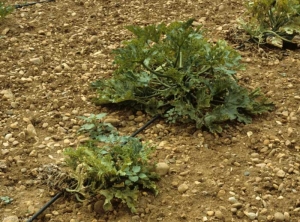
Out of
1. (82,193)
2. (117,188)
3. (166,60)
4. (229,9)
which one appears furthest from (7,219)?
(229,9)

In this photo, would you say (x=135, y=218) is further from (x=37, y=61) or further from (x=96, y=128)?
(x=37, y=61)

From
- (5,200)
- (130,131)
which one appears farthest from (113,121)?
(5,200)

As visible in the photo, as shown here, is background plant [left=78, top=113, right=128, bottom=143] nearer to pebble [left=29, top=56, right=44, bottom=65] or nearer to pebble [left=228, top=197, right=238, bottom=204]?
pebble [left=228, top=197, right=238, bottom=204]

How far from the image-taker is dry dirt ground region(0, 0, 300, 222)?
2533 mm

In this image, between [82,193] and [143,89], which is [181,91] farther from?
[82,193]

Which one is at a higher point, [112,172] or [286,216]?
[112,172]

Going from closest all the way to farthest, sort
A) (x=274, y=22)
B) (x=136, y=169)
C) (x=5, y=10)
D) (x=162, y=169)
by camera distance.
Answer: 1. (x=136, y=169)
2. (x=162, y=169)
3. (x=274, y=22)
4. (x=5, y=10)

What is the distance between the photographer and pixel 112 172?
8.13ft

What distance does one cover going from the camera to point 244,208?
8.29 ft

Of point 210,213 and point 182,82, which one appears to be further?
point 182,82

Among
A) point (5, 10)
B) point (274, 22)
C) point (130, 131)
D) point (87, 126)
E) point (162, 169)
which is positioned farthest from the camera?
point (5, 10)

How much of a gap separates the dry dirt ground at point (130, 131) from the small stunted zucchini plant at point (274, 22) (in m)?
0.14

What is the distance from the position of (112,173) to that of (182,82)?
90 centimetres

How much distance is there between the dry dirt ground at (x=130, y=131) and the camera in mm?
2533
